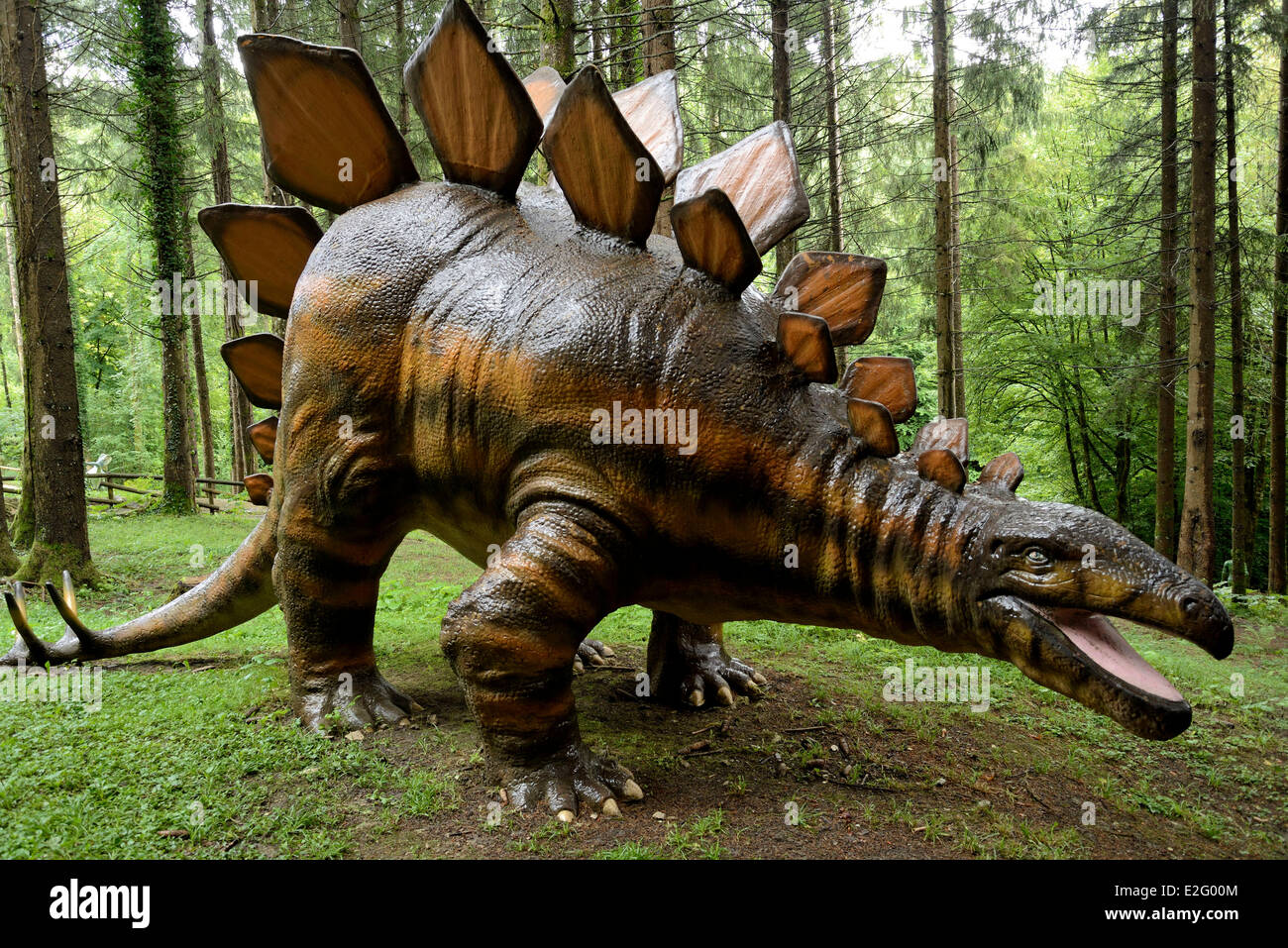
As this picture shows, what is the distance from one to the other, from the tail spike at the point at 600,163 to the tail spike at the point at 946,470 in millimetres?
1209

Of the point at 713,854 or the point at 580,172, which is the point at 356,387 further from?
the point at 713,854

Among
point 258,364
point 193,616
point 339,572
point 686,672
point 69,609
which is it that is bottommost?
point 686,672

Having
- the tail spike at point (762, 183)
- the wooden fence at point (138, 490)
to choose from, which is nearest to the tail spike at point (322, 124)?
the tail spike at point (762, 183)

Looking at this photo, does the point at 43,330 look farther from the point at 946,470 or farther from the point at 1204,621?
the point at 1204,621

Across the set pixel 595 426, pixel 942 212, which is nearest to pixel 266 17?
pixel 942 212

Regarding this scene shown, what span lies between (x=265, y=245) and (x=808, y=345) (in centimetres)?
233

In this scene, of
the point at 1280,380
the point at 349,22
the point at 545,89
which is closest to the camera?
the point at 545,89

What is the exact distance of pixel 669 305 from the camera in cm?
272

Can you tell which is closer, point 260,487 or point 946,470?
point 946,470

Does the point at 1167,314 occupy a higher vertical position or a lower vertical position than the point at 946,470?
higher

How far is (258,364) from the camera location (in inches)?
154

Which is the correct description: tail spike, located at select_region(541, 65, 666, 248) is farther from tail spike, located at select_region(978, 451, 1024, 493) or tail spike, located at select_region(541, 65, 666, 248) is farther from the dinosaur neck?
tail spike, located at select_region(978, 451, 1024, 493)

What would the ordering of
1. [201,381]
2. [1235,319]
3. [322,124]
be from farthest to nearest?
[201,381] → [1235,319] → [322,124]

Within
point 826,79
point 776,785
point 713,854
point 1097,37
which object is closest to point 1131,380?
point 1097,37
